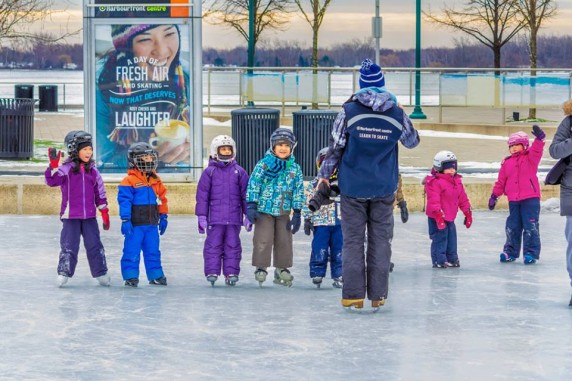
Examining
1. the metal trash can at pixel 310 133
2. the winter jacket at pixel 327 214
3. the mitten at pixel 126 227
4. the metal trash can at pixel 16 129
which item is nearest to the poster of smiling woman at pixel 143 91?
the metal trash can at pixel 310 133

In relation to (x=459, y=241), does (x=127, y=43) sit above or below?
above

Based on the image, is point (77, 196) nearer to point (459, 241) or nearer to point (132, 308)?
point (132, 308)

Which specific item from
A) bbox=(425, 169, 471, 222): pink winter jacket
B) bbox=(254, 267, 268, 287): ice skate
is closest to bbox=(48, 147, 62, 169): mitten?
bbox=(254, 267, 268, 287): ice skate

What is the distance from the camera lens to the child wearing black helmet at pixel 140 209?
10172 mm

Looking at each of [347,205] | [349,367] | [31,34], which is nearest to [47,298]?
[347,205]

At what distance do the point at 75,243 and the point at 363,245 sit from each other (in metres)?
2.42

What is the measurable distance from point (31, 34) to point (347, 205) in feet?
59.6

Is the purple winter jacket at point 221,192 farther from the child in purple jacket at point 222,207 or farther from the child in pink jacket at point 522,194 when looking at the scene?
the child in pink jacket at point 522,194

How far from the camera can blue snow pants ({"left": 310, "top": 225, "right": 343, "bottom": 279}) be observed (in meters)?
10.4

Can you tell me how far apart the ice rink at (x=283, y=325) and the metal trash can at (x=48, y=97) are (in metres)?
27.3

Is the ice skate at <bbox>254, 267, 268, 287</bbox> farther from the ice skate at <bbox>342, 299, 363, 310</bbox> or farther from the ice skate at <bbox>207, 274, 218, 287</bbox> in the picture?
the ice skate at <bbox>342, 299, 363, 310</bbox>

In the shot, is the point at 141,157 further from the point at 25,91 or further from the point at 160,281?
the point at 25,91

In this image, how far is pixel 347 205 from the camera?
9.20m

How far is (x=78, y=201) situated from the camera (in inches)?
401
